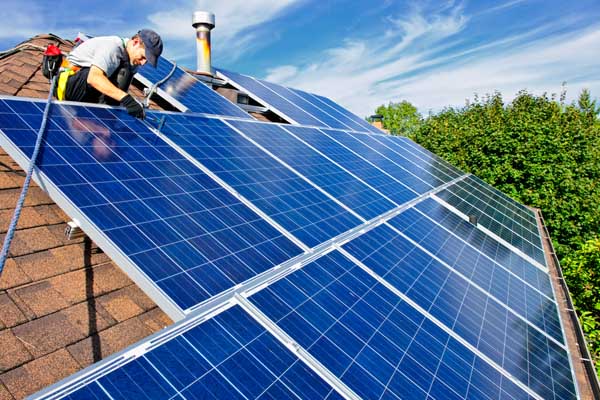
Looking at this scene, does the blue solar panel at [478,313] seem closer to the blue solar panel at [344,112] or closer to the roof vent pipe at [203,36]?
the roof vent pipe at [203,36]

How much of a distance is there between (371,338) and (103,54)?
194 inches

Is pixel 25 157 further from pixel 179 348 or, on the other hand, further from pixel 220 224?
pixel 179 348

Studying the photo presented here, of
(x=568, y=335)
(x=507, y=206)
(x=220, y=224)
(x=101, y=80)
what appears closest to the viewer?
(x=220, y=224)

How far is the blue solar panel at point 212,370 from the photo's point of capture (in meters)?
2.18

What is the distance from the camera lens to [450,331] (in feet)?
14.1

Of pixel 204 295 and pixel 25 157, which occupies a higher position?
pixel 25 157

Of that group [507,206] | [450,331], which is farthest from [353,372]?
[507,206]

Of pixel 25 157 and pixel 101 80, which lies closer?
pixel 25 157

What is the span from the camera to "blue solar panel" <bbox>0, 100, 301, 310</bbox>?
3.25 meters

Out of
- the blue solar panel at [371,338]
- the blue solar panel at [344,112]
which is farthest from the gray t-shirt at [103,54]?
the blue solar panel at [344,112]

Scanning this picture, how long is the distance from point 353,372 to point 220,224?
199 cm

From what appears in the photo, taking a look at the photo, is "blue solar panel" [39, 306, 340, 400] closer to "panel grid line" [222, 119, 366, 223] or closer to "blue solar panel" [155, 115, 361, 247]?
"blue solar panel" [155, 115, 361, 247]

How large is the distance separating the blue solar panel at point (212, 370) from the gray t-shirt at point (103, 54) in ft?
13.4

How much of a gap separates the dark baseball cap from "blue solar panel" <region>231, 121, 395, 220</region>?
226cm
